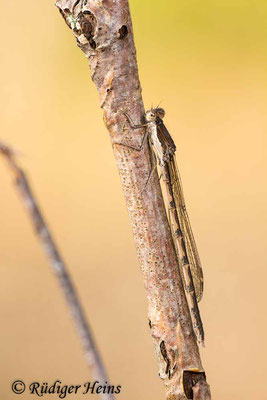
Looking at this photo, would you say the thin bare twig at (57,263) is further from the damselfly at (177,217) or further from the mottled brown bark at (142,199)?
the damselfly at (177,217)

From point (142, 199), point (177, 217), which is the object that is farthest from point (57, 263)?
point (177, 217)

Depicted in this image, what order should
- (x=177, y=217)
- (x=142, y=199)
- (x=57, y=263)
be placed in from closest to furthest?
(x=57, y=263)
(x=142, y=199)
(x=177, y=217)

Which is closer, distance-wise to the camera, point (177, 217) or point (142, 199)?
point (142, 199)

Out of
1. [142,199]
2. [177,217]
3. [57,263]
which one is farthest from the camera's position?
[177,217]

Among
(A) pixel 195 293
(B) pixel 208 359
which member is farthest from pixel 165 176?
(B) pixel 208 359

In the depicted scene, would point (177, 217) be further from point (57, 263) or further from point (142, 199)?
point (57, 263)

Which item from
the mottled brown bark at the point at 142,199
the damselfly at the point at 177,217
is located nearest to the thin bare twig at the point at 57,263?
the mottled brown bark at the point at 142,199

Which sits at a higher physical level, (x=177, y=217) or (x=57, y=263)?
(x=57, y=263)
